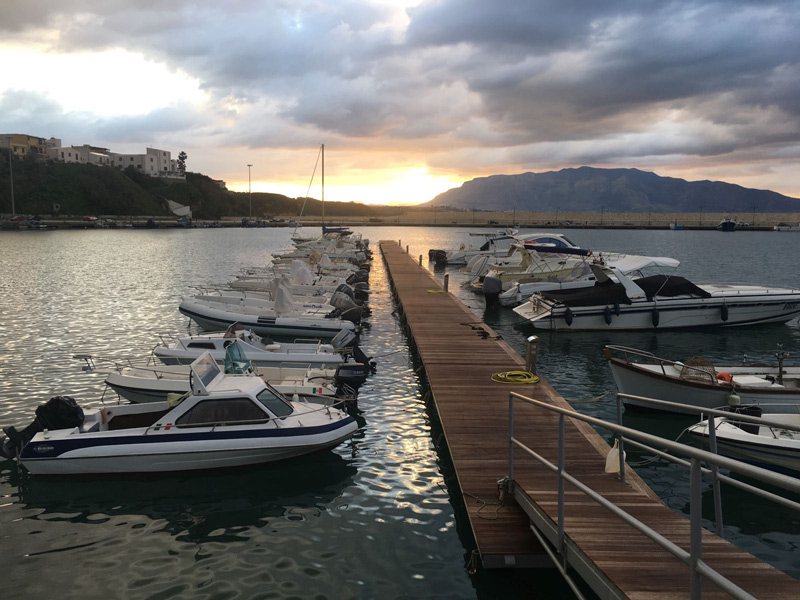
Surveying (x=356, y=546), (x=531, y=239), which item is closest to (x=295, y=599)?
(x=356, y=546)

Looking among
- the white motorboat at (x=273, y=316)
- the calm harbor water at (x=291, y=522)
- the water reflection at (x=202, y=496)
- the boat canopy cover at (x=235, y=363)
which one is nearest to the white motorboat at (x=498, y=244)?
the white motorboat at (x=273, y=316)

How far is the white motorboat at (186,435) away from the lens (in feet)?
37.7

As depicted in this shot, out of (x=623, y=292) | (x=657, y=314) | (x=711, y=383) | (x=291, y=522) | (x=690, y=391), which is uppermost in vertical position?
(x=623, y=292)

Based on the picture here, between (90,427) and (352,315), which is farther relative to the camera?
(352,315)

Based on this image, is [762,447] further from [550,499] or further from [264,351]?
[264,351]

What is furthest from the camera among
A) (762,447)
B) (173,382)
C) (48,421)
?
(173,382)

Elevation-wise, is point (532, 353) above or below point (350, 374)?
above

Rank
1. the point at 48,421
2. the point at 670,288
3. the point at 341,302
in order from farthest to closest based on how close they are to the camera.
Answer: the point at 670,288 → the point at 341,302 → the point at 48,421

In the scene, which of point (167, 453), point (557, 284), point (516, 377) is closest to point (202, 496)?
point (167, 453)

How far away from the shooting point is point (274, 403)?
12539 mm

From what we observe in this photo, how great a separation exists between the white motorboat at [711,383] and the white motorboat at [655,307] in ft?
34.3

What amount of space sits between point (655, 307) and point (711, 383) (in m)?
13.1

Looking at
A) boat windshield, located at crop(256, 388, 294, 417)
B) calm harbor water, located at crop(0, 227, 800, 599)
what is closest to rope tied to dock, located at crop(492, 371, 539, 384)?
calm harbor water, located at crop(0, 227, 800, 599)

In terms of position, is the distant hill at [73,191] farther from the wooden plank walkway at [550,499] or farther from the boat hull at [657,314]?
the wooden plank walkway at [550,499]
